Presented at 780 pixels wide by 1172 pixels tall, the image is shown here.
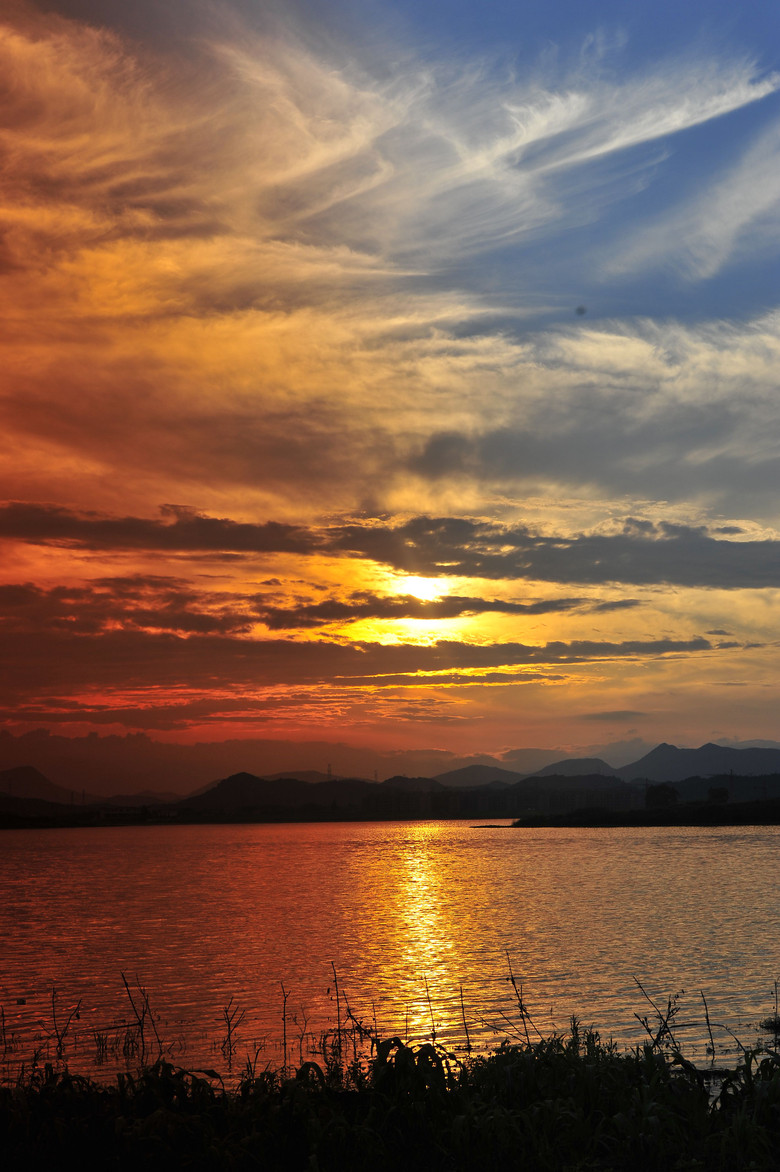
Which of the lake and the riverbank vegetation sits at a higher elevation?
the riverbank vegetation

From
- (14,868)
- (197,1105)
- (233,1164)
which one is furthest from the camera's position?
(14,868)

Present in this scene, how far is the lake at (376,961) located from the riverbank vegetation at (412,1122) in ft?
37.0

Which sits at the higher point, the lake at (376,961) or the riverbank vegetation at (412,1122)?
the riverbank vegetation at (412,1122)

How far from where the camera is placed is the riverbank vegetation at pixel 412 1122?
1416cm

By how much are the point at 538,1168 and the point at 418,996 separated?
26.5 metres

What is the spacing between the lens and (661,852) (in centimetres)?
16938

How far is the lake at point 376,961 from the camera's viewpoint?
3177cm

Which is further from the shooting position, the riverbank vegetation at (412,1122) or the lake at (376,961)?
the lake at (376,961)

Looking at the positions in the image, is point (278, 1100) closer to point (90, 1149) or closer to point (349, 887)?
point (90, 1149)

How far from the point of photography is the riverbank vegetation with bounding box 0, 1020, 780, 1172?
14.2 metres

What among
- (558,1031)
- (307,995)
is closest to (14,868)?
(307,995)

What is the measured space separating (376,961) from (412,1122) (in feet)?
119

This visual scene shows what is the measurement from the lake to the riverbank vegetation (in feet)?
37.0

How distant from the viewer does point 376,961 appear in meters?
49.7
